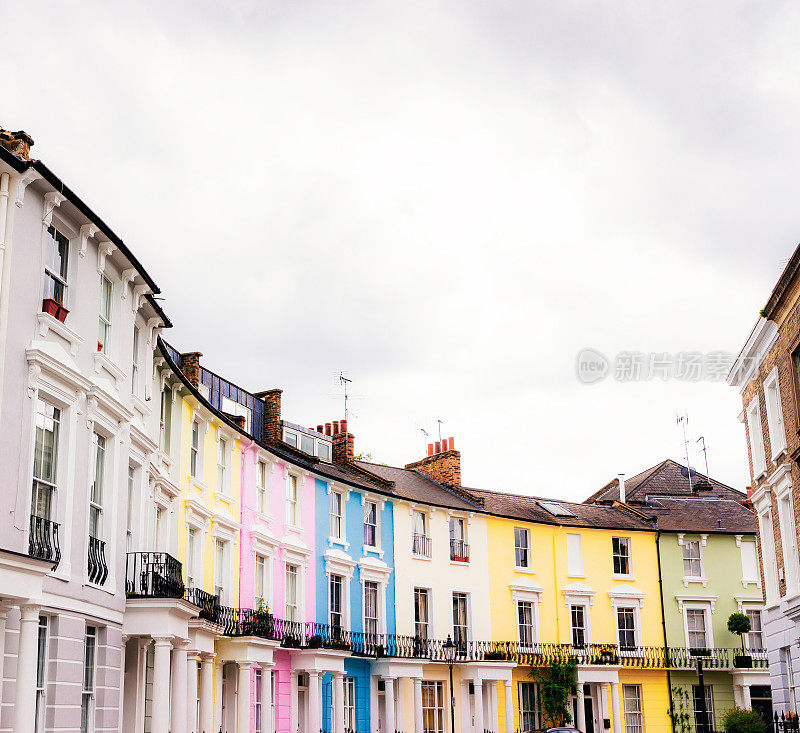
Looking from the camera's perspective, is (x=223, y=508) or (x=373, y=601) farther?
(x=373, y=601)

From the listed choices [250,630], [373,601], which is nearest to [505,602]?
[373,601]

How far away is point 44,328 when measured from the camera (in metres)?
14.9

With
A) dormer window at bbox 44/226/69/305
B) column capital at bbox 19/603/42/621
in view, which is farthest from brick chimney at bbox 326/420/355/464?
column capital at bbox 19/603/42/621

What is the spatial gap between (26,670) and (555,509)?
3229 centimetres

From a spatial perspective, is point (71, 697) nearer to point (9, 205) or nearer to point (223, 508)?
point (9, 205)

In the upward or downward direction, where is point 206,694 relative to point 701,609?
downward

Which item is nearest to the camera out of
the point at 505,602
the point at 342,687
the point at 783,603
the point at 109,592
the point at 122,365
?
the point at 109,592

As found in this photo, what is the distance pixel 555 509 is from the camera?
42.9m

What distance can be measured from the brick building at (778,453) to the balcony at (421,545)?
13.4 metres

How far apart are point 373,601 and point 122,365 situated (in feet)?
62.0

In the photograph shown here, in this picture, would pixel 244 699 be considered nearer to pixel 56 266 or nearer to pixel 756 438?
pixel 56 266

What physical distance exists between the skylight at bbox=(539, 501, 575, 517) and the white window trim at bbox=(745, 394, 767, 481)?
50.7ft

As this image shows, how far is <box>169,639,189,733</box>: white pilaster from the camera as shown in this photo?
19.6m

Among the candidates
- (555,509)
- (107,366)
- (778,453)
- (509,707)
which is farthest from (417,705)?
(107,366)
